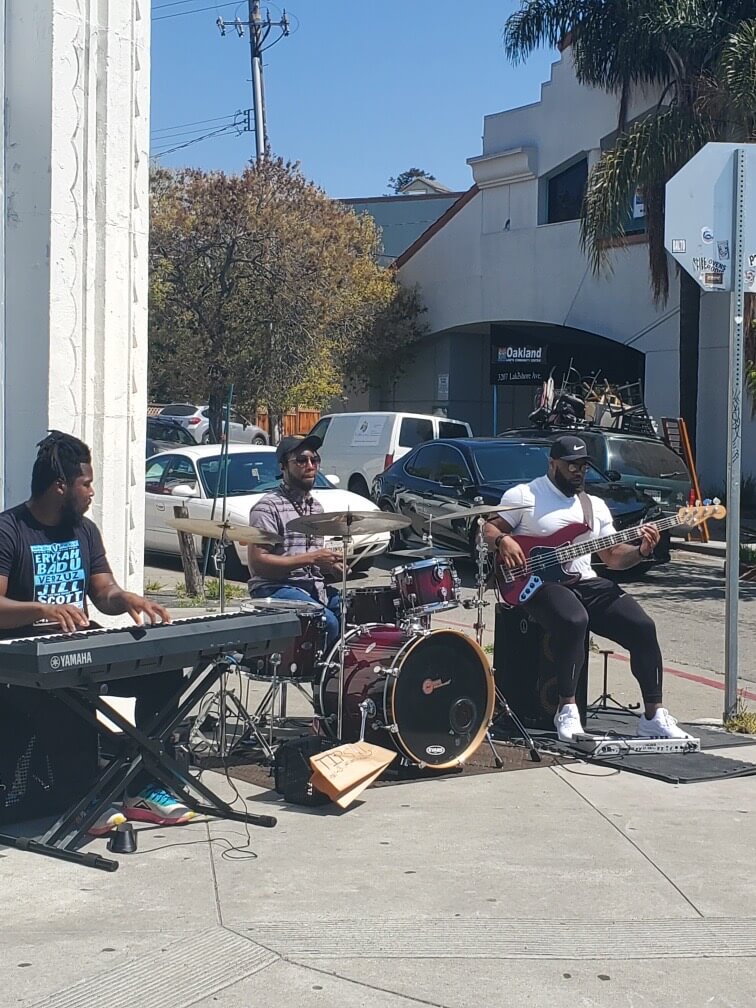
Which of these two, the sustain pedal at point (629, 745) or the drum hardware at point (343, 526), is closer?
the drum hardware at point (343, 526)

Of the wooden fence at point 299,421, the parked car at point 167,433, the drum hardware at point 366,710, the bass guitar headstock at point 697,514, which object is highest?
the wooden fence at point 299,421

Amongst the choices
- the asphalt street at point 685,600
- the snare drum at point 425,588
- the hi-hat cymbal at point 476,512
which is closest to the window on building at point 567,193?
the asphalt street at point 685,600

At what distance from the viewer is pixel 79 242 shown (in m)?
6.84

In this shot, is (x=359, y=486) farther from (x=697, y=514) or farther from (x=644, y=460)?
(x=697, y=514)

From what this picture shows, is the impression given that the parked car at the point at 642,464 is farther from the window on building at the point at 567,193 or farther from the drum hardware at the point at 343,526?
the window on building at the point at 567,193

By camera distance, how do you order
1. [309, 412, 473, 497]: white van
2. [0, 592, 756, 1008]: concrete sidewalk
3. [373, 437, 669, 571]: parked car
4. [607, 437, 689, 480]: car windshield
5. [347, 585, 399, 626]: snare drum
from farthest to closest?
[309, 412, 473, 497]: white van, [607, 437, 689, 480]: car windshield, [373, 437, 669, 571]: parked car, [347, 585, 399, 626]: snare drum, [0, 592, 756, 1008]: concrete sidewalk

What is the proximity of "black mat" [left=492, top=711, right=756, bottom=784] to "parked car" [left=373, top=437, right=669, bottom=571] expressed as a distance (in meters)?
6.20

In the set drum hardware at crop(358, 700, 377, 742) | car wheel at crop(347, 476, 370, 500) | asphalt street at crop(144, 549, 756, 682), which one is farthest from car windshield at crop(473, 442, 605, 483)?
drum hardware at crop(358, 700, 377, 742)

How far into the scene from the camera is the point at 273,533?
724cm

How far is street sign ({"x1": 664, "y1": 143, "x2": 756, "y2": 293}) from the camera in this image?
25.0ft

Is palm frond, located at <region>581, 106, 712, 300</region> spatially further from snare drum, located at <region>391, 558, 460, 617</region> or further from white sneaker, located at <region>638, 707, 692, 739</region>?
snare drum, located at <region>391, 558, 460, 617</region>

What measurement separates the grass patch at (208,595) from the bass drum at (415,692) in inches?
222

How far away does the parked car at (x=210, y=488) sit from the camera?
46.1 ft

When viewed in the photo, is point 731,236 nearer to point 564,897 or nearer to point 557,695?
point 557,695
